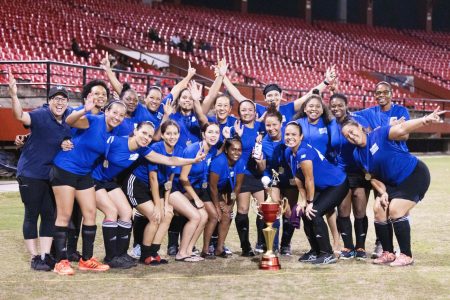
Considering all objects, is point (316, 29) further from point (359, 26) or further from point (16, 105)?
point (16, 105)

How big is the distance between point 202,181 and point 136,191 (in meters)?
0.85

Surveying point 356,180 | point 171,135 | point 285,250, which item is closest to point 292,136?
point 356,180

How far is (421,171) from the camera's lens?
780 cm

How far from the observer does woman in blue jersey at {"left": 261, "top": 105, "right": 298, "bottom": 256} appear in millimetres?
8383

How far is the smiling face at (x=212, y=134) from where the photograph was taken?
310 inches

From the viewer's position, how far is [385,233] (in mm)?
7875

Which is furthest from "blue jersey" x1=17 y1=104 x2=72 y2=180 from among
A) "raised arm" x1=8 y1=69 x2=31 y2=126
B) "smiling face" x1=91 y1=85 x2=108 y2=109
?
"smiling face" x1=91 y1=85 x2=108 y2=109

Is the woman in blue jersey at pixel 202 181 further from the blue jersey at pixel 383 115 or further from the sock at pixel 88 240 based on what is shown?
the blue jersey at pixel 383 115

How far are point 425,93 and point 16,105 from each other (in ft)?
96.2

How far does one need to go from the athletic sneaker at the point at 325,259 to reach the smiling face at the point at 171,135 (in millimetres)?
1915

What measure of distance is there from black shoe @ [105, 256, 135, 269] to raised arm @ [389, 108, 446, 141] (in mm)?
2918

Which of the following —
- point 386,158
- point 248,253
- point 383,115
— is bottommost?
point 248,253

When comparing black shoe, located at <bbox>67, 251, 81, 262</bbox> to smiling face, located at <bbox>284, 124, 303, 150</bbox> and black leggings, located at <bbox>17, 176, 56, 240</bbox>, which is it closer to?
black leggings, located at <bbox>17, 176, 56, 240</bbox>

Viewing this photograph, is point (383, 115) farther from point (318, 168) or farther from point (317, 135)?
point (318, 168)
